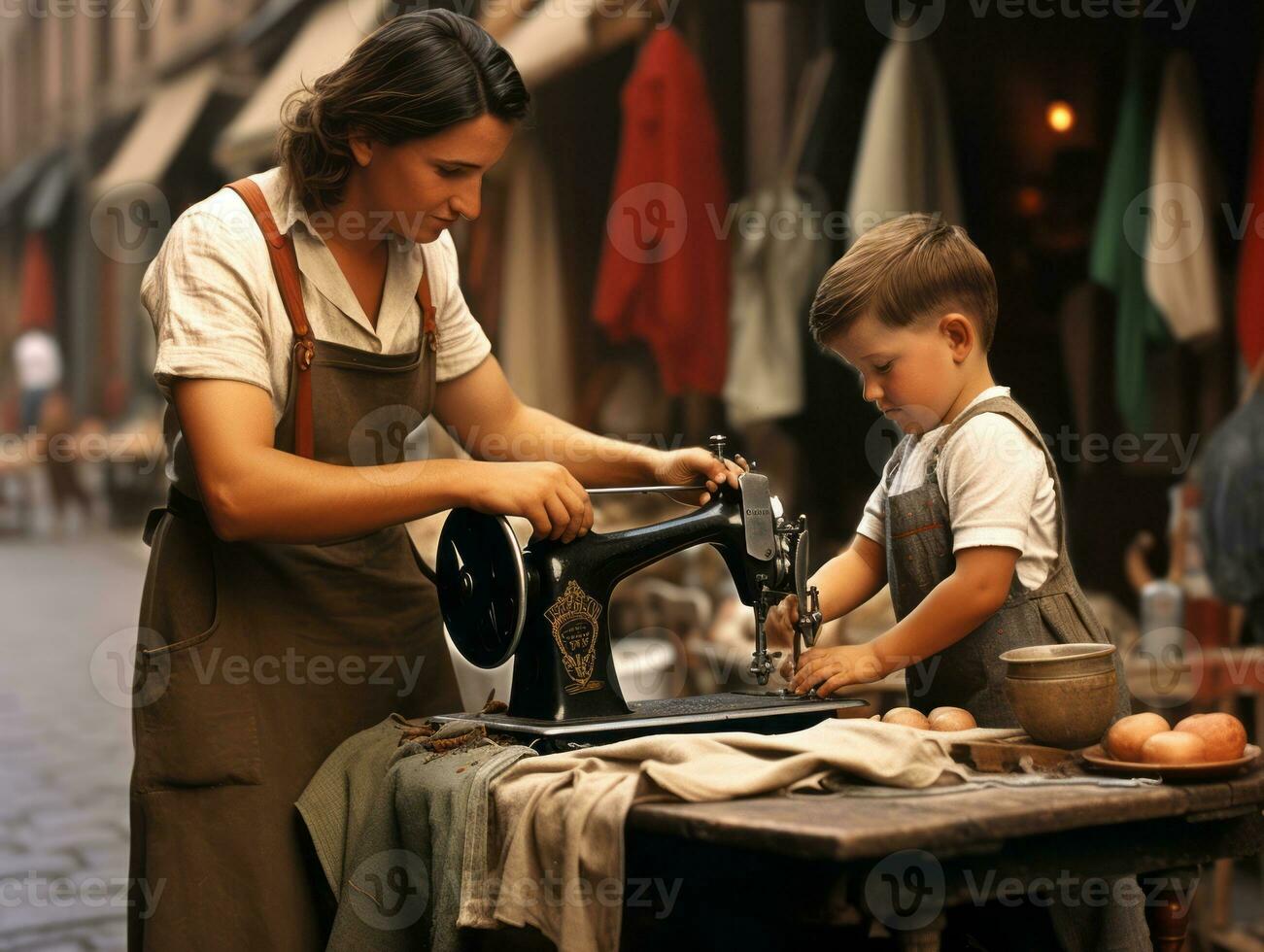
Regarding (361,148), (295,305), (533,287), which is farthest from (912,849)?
(533,287)

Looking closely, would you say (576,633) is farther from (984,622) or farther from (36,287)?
(36,287)

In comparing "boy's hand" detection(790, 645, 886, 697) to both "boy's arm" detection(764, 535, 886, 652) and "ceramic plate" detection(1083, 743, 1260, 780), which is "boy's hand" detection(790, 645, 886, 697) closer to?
"boy's arm" detection(764, 535, 886, 652)

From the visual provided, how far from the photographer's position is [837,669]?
7.34 feet

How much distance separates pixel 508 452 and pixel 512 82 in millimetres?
681

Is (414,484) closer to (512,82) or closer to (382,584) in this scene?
(382,584)

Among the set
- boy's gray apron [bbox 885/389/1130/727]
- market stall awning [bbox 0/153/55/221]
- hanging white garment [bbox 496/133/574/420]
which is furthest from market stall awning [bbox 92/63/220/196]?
boy's gray apron [bbox 885/389/1130/727]

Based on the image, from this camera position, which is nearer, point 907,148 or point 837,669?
point 837,669

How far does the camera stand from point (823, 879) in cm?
157

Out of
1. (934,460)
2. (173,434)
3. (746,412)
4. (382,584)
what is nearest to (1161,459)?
(746,412)

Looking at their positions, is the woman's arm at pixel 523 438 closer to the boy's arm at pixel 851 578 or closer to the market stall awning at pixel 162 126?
the boy's arm at pixel 851 578

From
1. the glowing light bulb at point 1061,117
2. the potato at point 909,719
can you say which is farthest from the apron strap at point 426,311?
the glowing light bulb at point 1061,117

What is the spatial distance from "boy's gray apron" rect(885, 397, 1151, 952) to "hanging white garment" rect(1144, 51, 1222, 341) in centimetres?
222

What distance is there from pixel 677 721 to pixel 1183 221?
9.03ft

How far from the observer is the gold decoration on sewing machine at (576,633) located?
2.17m
